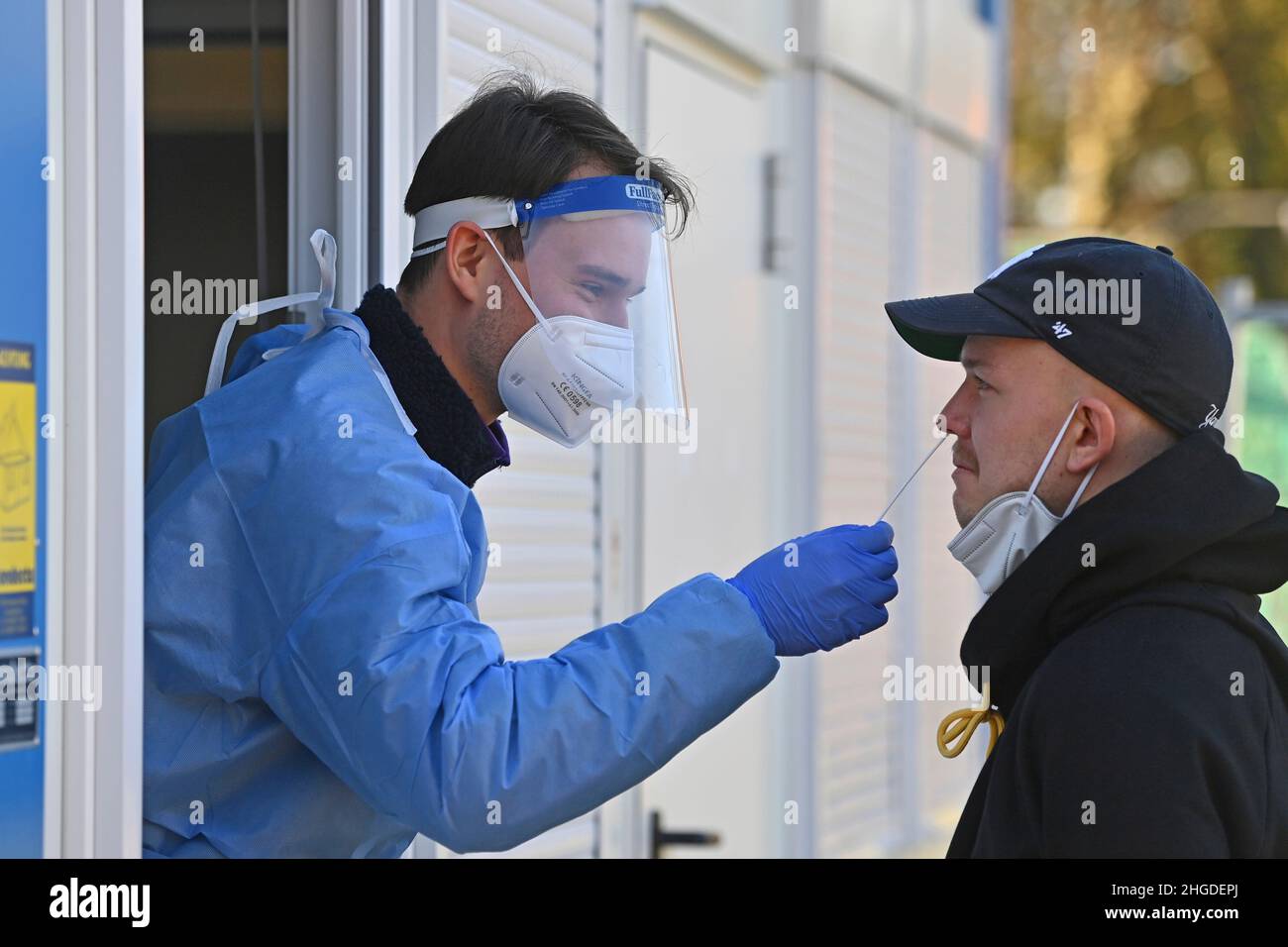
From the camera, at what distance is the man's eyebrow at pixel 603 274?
2.71 metres

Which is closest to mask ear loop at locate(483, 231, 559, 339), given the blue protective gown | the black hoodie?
the blue protective gown

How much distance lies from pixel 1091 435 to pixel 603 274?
2.83 ft

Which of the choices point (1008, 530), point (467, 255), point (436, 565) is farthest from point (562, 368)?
point (1008, 530)

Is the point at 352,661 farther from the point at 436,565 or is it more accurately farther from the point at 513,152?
the point at 513,152

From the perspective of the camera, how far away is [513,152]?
2.71 m

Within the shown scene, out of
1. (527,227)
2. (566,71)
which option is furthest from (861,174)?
(527,227)

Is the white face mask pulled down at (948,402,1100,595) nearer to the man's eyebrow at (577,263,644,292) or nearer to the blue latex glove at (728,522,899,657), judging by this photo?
the blue latex glove at (728,522,899,657)

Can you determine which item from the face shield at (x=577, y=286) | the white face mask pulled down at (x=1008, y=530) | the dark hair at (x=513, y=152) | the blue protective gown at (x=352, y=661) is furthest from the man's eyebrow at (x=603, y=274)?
the white face mask pulled down at (x=1008, y=530)

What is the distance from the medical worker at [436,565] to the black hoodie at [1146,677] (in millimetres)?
323

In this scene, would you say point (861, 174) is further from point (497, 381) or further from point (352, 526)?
point (352, 526)

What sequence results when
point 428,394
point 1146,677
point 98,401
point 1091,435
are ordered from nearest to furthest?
1. point 1146,677
2. point 98,401
3. point 1091,435
4. point 428,394

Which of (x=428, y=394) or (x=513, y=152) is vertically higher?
Answer: (x=513, y=152)

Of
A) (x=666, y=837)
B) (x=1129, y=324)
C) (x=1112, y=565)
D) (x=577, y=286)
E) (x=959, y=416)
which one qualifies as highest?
(x=577, y=286)

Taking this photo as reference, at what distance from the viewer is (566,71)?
13.8 feet
